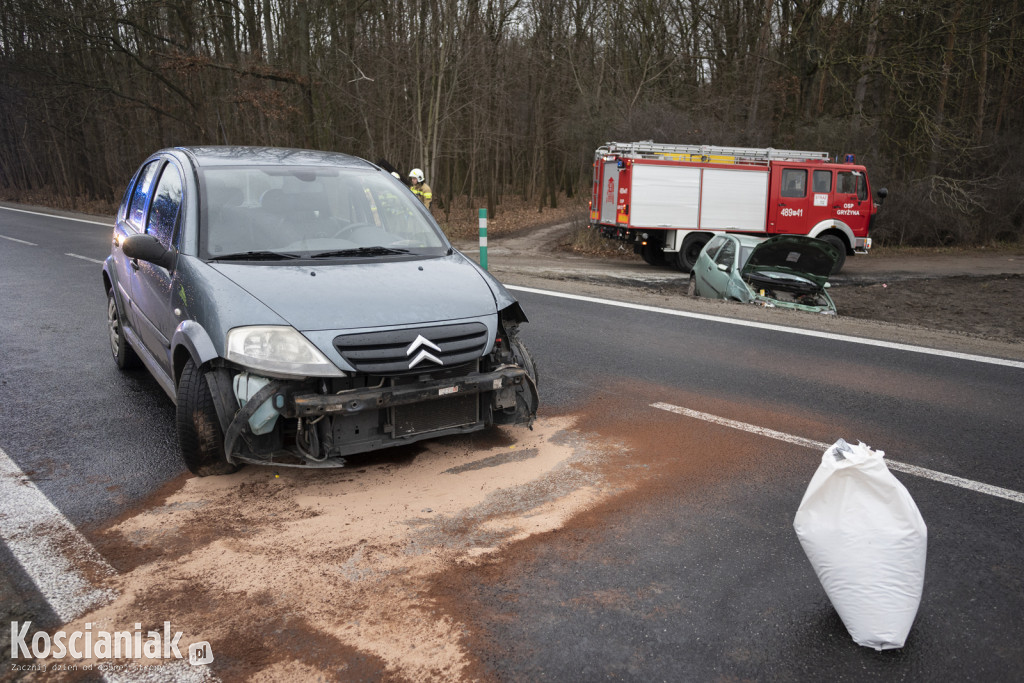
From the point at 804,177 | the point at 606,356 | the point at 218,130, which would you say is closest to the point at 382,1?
the point at 218,130

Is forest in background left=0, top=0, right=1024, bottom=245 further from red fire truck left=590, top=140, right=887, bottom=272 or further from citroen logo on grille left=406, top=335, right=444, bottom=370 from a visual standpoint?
citroen logo on grille left=406, top=335, right=444, bottom=370

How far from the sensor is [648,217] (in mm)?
18969

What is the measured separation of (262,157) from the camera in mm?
5680

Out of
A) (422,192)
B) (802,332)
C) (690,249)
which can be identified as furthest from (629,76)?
(802,332)

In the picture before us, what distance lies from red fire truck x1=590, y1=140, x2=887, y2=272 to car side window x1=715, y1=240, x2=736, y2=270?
710cm

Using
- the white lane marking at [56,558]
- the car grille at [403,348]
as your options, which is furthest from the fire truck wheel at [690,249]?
the white lane marking at [56,558]

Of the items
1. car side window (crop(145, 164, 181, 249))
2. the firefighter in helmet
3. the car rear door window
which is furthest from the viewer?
the firefighter in helmet

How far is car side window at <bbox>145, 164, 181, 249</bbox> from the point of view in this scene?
204 inches

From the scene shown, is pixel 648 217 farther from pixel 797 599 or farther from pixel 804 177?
pixel 797 599

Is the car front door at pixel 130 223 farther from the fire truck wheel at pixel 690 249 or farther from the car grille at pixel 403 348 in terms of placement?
the fire truck wheel at pixel 690 249

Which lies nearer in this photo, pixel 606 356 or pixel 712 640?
pixel 712 640

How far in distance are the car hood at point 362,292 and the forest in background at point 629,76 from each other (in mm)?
21578

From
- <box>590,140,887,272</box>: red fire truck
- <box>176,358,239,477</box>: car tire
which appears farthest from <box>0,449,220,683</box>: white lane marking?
<box>590,140,887,272</box>: red fire truck

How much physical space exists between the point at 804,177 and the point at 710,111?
9.38 meters
